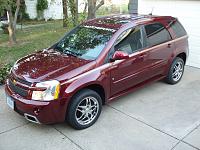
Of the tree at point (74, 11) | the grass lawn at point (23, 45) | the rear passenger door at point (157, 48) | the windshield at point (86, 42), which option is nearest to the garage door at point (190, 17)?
the rear passenger door at point (157, 48)

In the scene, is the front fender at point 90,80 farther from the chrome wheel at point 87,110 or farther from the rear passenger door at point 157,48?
the rear passenger door at point 157,48

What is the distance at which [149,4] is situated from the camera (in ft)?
25.8

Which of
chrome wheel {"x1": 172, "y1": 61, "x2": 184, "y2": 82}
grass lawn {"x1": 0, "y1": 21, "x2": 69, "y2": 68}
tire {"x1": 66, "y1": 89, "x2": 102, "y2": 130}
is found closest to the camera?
tire {"x1": 66, "y1": 89, "x2": 102, "y2": 130}

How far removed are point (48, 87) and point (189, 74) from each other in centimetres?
420

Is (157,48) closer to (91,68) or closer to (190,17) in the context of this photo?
(91,68)

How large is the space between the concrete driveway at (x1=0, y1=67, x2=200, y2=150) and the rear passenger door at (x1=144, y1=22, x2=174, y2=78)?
606 millimetres

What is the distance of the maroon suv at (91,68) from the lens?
3.69m

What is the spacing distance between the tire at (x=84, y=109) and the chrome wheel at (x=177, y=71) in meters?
2.32

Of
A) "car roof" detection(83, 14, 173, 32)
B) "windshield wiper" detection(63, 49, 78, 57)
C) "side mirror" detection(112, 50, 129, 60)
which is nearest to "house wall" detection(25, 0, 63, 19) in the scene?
"car roof" detection(83, 14, 173, 32)

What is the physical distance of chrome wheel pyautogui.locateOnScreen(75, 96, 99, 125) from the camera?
4.01 metres

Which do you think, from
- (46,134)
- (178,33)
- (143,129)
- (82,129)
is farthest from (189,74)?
(46,134)

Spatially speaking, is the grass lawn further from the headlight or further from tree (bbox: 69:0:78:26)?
the headlight

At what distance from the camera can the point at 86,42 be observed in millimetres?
4598

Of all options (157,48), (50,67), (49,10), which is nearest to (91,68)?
(50,67)
